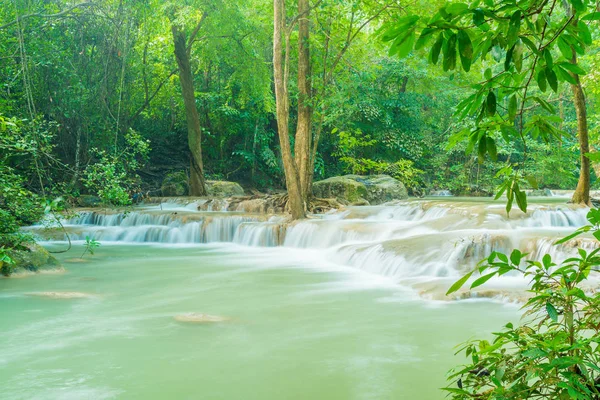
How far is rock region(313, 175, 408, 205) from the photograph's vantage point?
17.8m

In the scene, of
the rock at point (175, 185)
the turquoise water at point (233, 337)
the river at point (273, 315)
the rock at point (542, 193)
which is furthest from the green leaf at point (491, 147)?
the rock at point (542, 193)

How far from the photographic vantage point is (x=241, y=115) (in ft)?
74.3

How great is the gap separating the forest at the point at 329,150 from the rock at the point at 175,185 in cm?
6

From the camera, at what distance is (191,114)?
19.2m

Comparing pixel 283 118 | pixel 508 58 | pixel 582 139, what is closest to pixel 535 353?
pixel 508 58

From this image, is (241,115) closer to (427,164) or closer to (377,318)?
(427,164)

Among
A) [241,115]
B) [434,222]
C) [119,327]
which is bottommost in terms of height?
[119,327]

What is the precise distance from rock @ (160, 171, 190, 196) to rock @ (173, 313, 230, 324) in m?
14.7

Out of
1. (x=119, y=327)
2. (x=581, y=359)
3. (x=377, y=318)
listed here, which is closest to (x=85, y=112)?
(x=119, y=327)

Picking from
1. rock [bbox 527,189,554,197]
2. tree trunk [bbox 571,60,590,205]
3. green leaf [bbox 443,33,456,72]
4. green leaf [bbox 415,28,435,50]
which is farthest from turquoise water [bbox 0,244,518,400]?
rock [bbox 527,189,554,197]

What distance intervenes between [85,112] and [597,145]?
14.2 meters

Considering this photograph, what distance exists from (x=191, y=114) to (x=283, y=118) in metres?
7.43

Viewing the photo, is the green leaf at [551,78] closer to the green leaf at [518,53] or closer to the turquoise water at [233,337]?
the green leaf at [518,53]

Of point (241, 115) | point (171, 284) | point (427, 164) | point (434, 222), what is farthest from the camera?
point (427, 164)
